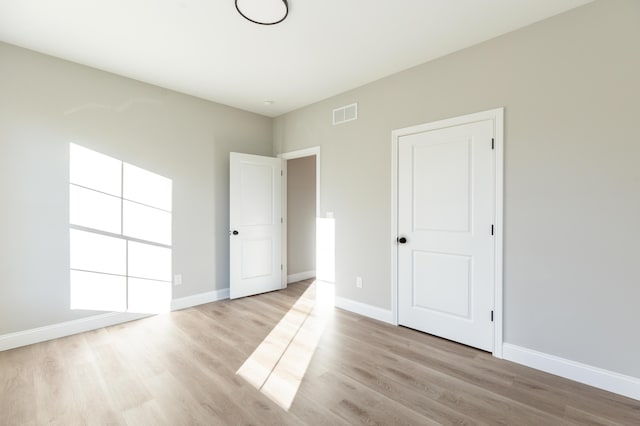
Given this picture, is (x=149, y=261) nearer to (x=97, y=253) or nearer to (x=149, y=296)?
(x=149, y=296)

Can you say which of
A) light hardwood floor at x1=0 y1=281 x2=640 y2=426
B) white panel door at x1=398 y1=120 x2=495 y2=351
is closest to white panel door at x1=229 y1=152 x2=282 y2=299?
light hardwood floor at x1=0 y1=281 x2=640 y2=426

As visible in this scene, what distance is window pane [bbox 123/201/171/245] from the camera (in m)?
3.51

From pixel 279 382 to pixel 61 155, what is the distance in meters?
3.03

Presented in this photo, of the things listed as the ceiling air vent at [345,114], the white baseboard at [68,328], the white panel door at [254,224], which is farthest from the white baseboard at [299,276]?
the ceiling air vent at [345,114]

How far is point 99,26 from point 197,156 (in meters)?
1.78

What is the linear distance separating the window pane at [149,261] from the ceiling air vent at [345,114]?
2.71 metres

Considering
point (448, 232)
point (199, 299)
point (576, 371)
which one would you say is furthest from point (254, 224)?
point (576, 371)

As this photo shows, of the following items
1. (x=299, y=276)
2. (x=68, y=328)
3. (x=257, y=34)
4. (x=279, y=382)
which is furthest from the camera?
(x=299, y=276)

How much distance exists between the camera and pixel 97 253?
3283 millimetres

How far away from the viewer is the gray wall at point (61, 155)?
2.83 m

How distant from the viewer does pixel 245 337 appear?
3076 mm

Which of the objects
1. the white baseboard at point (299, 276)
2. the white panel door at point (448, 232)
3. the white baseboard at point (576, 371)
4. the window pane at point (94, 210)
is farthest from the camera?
the white baseboard at point (299, 276)

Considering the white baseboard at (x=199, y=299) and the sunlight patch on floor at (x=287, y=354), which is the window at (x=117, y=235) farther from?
the sunlight patch on floor at (x=287, y=354)

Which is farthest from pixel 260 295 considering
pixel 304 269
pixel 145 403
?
pixel 145 403
